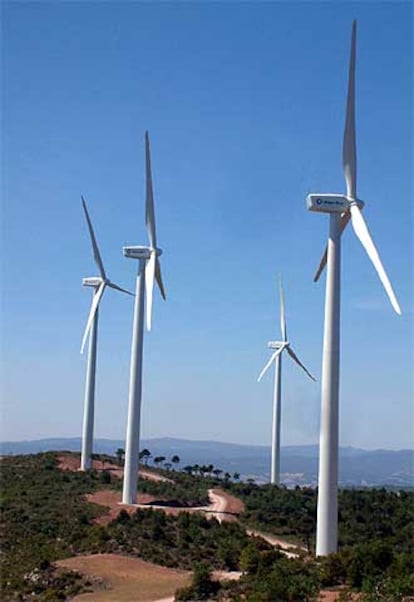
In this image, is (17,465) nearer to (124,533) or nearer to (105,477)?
(105,477)

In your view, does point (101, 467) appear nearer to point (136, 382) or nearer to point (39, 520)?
point (136, 382)

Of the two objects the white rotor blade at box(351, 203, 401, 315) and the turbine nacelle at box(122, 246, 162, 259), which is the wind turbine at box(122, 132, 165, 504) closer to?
the turbine nacelle at box(122, 246, 162, 259)

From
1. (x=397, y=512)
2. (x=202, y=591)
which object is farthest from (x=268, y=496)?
(x=202, y=591)

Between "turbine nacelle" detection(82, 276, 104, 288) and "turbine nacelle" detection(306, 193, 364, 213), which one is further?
"turbine nacelle" detection(82, 276, 104, 288)

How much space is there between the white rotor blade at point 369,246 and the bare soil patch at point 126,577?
641 inches

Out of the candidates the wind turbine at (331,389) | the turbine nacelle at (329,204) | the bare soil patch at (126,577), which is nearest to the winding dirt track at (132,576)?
the bare soil patch at (126,577)

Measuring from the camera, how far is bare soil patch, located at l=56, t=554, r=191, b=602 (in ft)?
115

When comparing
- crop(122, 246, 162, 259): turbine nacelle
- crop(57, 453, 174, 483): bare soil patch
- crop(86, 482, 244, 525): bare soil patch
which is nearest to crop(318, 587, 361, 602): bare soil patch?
crop(86, 482, 244, 525): bare soil patch

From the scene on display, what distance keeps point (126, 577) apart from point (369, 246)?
1994 cm

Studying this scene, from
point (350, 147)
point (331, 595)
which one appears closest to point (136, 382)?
point (350, 147)

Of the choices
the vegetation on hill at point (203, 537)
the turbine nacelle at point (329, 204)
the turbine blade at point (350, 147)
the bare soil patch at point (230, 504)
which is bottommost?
the bare soil patch at point (230, 504)

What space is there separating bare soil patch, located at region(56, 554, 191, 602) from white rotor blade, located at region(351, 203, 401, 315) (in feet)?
53.4

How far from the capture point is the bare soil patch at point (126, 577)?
34.9m

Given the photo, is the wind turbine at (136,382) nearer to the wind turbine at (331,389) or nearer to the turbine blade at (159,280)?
the turbine blade at (159,280)
